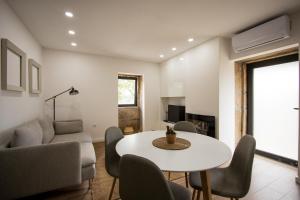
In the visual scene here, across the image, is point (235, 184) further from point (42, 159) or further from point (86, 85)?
point (86, 85)

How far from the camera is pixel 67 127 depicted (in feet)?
11.5

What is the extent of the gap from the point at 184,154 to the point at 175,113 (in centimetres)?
328

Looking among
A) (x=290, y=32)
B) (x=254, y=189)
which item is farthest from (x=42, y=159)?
(x=290, y=32)

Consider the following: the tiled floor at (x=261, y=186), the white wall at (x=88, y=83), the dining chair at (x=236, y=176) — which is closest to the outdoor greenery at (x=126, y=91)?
the white wall at (x=88, y=83)

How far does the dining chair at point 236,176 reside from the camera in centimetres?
126

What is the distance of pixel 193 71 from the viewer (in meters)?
3.70

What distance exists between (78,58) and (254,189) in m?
4.56

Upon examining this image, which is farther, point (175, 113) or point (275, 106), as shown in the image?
point (175, 113)

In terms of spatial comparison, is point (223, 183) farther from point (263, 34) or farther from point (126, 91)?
point (126, 91)

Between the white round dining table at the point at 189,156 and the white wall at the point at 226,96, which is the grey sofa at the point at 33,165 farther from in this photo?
the white wall at the point at 226,96

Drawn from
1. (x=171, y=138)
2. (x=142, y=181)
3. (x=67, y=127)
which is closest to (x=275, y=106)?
(x=171, y=138)

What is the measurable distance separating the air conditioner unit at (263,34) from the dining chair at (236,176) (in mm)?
1812

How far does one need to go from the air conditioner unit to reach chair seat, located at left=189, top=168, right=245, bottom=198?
2124mm

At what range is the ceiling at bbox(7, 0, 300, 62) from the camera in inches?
80.5
